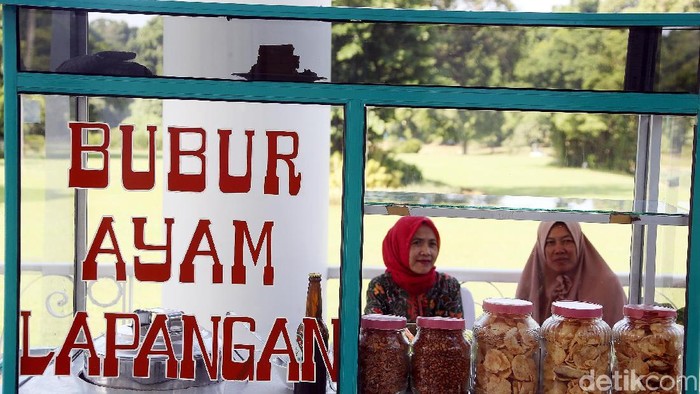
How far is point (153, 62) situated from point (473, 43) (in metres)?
0.74

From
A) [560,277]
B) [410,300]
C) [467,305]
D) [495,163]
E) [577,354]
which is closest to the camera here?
[577,354]

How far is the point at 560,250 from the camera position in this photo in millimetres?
2955

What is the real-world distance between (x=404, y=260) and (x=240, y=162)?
1.17 metres

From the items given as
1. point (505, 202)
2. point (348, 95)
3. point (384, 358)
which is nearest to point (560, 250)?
point (505, 202)

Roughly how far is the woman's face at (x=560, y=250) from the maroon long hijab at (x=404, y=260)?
465 mm

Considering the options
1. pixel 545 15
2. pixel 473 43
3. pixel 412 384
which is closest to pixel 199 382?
pixel 412 384

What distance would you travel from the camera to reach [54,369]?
181 cm

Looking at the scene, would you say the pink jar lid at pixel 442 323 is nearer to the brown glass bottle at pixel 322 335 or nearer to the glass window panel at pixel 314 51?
the brown glass bottle at pixel 322 335

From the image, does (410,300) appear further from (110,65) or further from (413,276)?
(110,65)

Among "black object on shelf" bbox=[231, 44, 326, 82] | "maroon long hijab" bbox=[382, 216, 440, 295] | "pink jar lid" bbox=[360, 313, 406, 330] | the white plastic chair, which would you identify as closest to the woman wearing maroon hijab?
"maroon long hijab" bbox=[382, 216, 440, 295]

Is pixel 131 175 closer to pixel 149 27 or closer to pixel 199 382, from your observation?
pixel 149 27

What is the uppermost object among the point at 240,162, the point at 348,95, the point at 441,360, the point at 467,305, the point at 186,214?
the point at 348,95

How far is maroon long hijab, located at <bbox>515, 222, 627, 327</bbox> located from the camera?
9.19 feet

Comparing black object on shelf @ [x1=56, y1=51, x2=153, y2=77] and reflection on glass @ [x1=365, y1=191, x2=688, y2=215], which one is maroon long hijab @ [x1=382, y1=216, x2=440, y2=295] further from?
black object on shelf @ [x1=56, y1=51, x2=153, y2=77]
